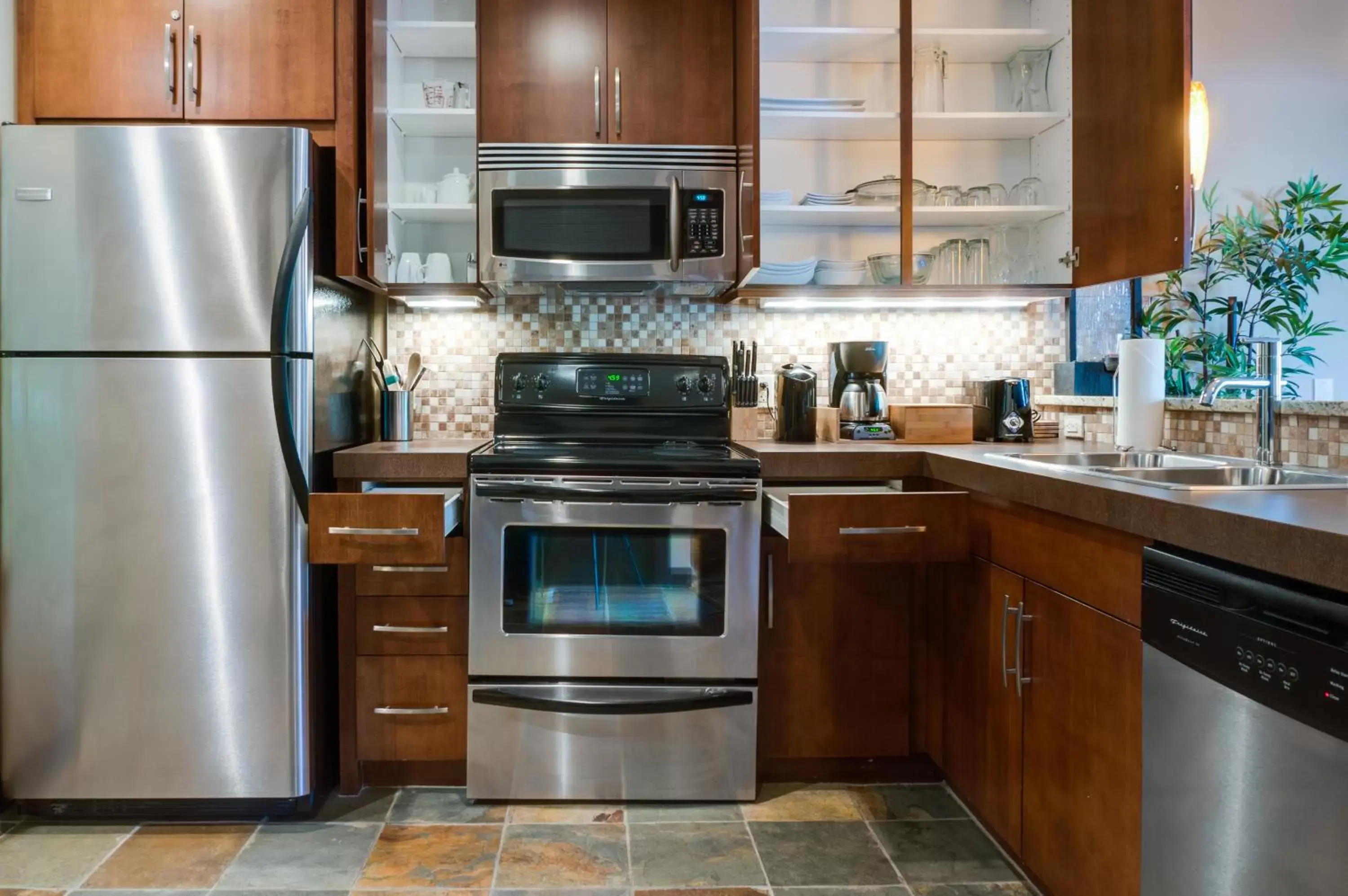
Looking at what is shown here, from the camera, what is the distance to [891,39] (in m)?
2.54

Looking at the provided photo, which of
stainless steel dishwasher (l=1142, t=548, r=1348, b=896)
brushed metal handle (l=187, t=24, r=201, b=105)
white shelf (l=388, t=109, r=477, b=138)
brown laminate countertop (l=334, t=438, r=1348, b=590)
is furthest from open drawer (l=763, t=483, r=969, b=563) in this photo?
brushed metal handle (l=187, t=24, r=201, b=105)

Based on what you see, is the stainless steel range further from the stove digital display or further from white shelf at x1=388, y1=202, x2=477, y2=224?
white shelf at x1=388, y1=202, x2=477, y2=224

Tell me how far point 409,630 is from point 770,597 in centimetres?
90

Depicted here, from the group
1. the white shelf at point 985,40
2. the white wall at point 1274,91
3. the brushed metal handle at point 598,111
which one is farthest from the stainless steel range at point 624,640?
the white wall at point 1274,91

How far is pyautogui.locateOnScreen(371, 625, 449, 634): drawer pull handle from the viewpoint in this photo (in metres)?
2.21

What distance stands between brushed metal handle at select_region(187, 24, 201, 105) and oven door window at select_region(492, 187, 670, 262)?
0.76 meters

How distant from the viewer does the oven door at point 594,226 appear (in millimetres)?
2479

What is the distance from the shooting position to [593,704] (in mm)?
2146

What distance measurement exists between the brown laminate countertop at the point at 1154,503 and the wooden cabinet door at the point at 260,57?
1.46 meters

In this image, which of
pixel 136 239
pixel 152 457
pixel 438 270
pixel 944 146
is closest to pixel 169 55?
pixel 136 239

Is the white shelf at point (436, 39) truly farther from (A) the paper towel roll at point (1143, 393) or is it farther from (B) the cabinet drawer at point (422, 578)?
(A) the paper towel roll at point (1143, 393)

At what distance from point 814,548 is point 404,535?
879 mm

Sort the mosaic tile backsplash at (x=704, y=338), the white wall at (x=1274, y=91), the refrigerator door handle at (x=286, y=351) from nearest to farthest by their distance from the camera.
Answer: the refrigerator door handle at (x=286, y=351) → the mosaic tile backsplash at (x=704, y=338) → the white wall at (x=1274, y=91)

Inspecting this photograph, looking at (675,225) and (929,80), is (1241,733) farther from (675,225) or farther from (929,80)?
(929,80)
